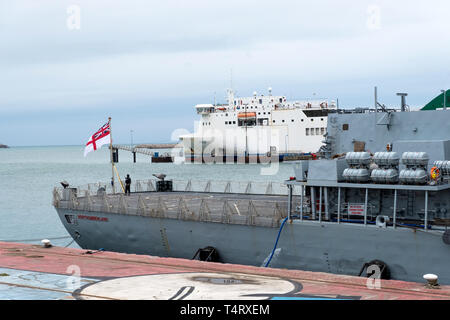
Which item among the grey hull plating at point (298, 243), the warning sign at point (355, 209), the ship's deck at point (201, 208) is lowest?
the grey hull plating at point (298, 243)

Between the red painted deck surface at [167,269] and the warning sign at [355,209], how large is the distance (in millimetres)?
6399

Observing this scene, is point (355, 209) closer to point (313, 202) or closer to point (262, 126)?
point (313, 202)

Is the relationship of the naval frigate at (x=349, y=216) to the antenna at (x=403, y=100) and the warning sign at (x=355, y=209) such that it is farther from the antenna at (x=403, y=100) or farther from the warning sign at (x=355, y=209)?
the antenna at (x=403, y=100)

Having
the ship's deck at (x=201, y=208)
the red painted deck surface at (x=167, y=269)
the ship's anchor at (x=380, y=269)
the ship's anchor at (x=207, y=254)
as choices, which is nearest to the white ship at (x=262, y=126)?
the ship's deck at (x=201, y=208)

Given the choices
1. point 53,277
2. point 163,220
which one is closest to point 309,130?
point 163,220

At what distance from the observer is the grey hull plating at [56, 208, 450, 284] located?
805 inches

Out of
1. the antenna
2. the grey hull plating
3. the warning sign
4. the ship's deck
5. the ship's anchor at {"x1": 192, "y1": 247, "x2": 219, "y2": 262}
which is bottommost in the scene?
the ship's anchor at {"x1": 192, "y1": 247, "x2": 219, "y2": 262}

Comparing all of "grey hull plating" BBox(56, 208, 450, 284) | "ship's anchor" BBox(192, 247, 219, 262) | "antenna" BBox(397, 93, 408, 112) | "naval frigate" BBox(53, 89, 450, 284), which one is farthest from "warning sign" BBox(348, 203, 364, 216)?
"ship's anchor" BBox(192, 247, 219, 262)

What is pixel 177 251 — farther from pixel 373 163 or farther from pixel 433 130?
pixel 433 130

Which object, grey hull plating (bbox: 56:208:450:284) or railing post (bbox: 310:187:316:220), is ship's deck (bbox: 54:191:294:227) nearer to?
grey hull plating (bbox: 56:208:450:284)

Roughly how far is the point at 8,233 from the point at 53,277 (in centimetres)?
3560

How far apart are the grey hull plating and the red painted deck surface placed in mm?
5969

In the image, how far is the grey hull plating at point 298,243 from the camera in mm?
20438

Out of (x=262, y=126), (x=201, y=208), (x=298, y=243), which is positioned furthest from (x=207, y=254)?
(x=262, y=126)
